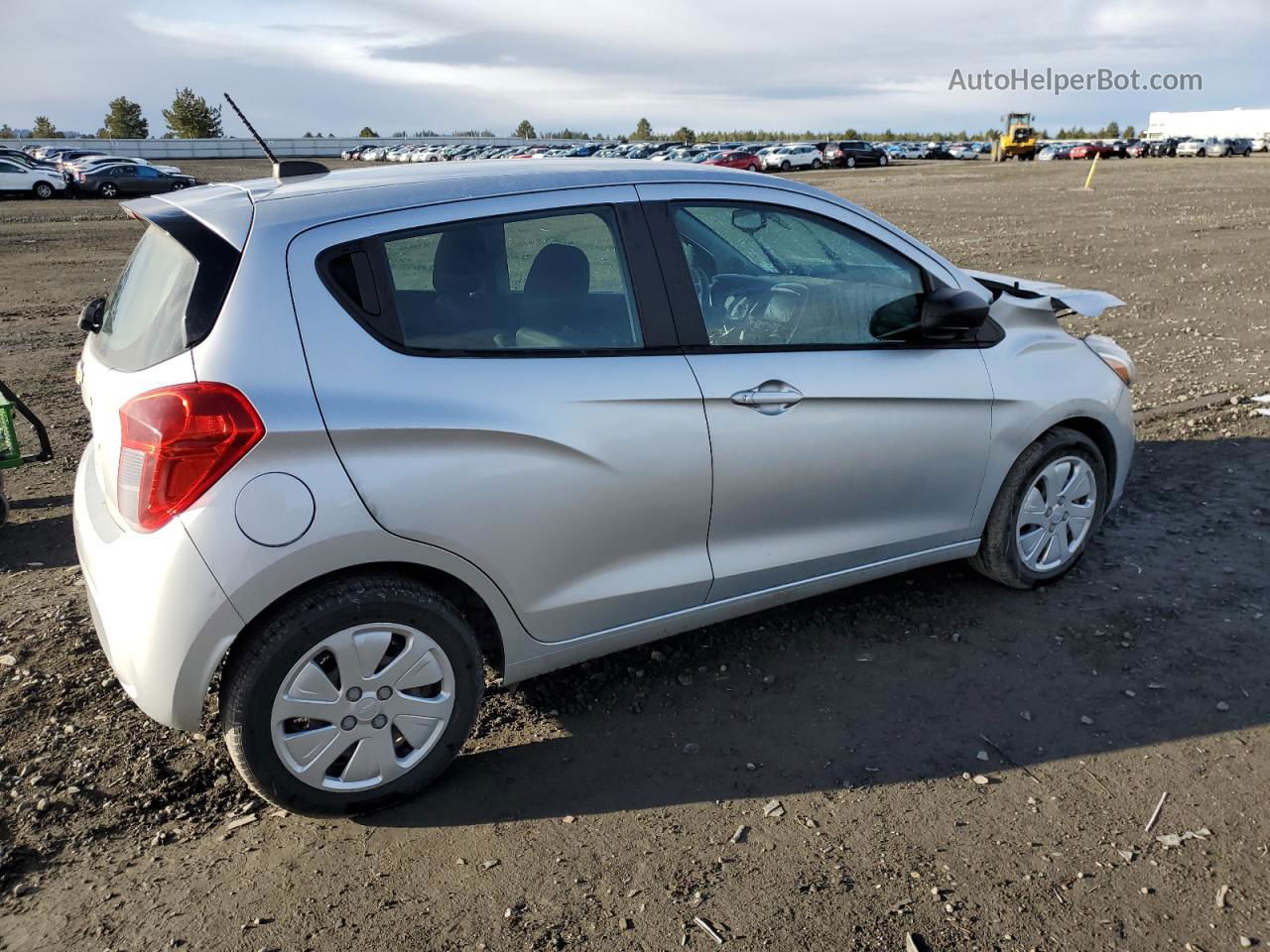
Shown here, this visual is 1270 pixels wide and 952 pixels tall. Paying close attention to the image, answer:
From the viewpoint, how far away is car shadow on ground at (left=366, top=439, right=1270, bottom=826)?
3.33 metres

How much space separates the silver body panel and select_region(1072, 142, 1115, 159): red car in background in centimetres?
7063

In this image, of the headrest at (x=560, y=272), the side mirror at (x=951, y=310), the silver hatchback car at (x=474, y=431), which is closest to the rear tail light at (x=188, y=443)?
the silver hatchback car at (x=474, y=431)

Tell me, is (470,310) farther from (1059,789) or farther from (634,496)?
(1059,789)

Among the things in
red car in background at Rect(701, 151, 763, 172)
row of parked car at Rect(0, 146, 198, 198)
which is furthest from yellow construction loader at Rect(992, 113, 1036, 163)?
row of parked car at Rect(0, 146, 198, 198)

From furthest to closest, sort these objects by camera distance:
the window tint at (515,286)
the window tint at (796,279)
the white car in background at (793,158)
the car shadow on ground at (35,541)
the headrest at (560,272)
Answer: the white car in background at (793,158)
the car shadow on ground at (35,541)
the window tint at (796,279)
the headrest at (560,272)
the window tint at (515,286)

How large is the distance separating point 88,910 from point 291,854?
1.75 ft

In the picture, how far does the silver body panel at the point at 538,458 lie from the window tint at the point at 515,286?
0.07m

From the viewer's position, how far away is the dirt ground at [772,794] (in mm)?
2730

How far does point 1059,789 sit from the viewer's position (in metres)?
3.24

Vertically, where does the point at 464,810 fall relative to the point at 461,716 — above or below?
below

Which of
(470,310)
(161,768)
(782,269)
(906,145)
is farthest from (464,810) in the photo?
(906,145)

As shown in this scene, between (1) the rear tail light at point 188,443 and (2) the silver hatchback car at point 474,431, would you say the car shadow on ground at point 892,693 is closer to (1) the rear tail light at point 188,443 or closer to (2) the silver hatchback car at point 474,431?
(2) the silver hatchback car at point 474,431

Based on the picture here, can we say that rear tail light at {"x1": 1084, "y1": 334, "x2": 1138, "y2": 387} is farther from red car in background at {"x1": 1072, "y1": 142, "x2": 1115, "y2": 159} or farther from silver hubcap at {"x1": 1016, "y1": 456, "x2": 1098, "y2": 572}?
red car in background at {"x1": 1072, "y1": 142, "x2": 1115, "y2": 159}

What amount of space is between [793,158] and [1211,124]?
215ft
